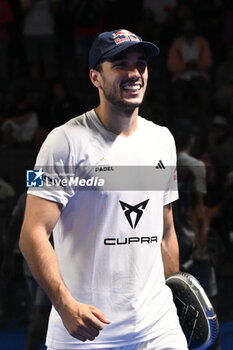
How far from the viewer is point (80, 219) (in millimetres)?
2863

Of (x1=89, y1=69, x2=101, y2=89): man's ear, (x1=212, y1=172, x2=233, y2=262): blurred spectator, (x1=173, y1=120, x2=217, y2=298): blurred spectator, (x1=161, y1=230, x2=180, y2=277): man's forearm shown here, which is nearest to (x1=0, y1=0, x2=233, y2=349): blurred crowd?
(x1=212, y1=172, x2=233, y2=262): blurred spectator

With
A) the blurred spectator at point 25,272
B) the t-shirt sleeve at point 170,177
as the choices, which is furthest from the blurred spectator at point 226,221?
the t-shirt sleeve at point 170,177

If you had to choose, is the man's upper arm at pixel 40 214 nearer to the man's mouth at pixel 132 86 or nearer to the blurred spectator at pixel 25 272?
the man's mouth at pixel 132 86

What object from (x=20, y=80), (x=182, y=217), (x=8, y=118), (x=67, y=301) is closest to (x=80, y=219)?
(x=67, y=301)

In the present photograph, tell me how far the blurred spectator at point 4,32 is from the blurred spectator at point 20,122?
0.67 metres

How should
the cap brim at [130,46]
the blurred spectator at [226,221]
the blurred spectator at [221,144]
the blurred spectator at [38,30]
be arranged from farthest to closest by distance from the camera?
the blurred spectator at [38,30], the blurred spectator at [221,144], the blurred spectator at [226,221], the cap brim at [130,46]

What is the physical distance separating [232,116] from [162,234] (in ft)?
13.9

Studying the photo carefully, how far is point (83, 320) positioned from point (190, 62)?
17.5 ft

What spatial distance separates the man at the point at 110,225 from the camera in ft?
9.29

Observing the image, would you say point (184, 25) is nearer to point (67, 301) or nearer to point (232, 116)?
point (232, 116)

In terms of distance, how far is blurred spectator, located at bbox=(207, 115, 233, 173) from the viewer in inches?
224

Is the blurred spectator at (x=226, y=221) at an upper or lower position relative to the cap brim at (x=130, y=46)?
lower

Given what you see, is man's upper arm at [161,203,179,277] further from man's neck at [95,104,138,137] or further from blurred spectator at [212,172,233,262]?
blurred spectator at [212,172,233,262]

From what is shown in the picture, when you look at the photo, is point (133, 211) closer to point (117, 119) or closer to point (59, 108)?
point (117, 119)
